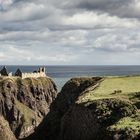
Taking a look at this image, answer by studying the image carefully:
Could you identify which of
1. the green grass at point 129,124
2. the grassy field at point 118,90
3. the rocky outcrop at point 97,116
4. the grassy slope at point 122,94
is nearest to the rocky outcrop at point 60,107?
the grassy field at point 118,90

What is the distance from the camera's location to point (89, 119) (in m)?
61.4

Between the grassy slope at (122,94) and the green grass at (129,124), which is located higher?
the grassy slope at (122,94)

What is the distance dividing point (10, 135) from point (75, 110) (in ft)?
435

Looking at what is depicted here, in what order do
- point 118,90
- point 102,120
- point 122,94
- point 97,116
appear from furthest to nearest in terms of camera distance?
point 118,90 < point 122,94 < point 97,116 < point 102,120

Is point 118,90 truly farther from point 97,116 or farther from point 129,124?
point 129,124

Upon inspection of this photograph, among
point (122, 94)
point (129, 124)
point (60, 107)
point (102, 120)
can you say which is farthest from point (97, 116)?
point (60, 107)

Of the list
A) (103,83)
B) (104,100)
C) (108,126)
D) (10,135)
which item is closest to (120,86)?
(103,83)

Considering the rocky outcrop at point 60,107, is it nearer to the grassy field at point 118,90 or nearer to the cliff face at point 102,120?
the grassy field at point 118,90

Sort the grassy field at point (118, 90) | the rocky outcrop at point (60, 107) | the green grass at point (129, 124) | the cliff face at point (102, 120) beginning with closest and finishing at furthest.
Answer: the green grass at point (129, 124) < the cliff face at point (102, 120) < the grassy field at point (118, 90) < the rocky outcrop at point (60, 107)

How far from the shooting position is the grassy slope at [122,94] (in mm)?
52031

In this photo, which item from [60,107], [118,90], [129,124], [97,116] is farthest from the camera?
[60,107]

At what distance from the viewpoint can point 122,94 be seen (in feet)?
237

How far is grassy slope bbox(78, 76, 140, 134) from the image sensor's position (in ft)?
171

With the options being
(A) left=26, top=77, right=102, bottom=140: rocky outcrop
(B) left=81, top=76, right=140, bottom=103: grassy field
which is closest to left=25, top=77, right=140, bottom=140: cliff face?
(B) left=81, top=76, right=140, bottom=103: grassy field
